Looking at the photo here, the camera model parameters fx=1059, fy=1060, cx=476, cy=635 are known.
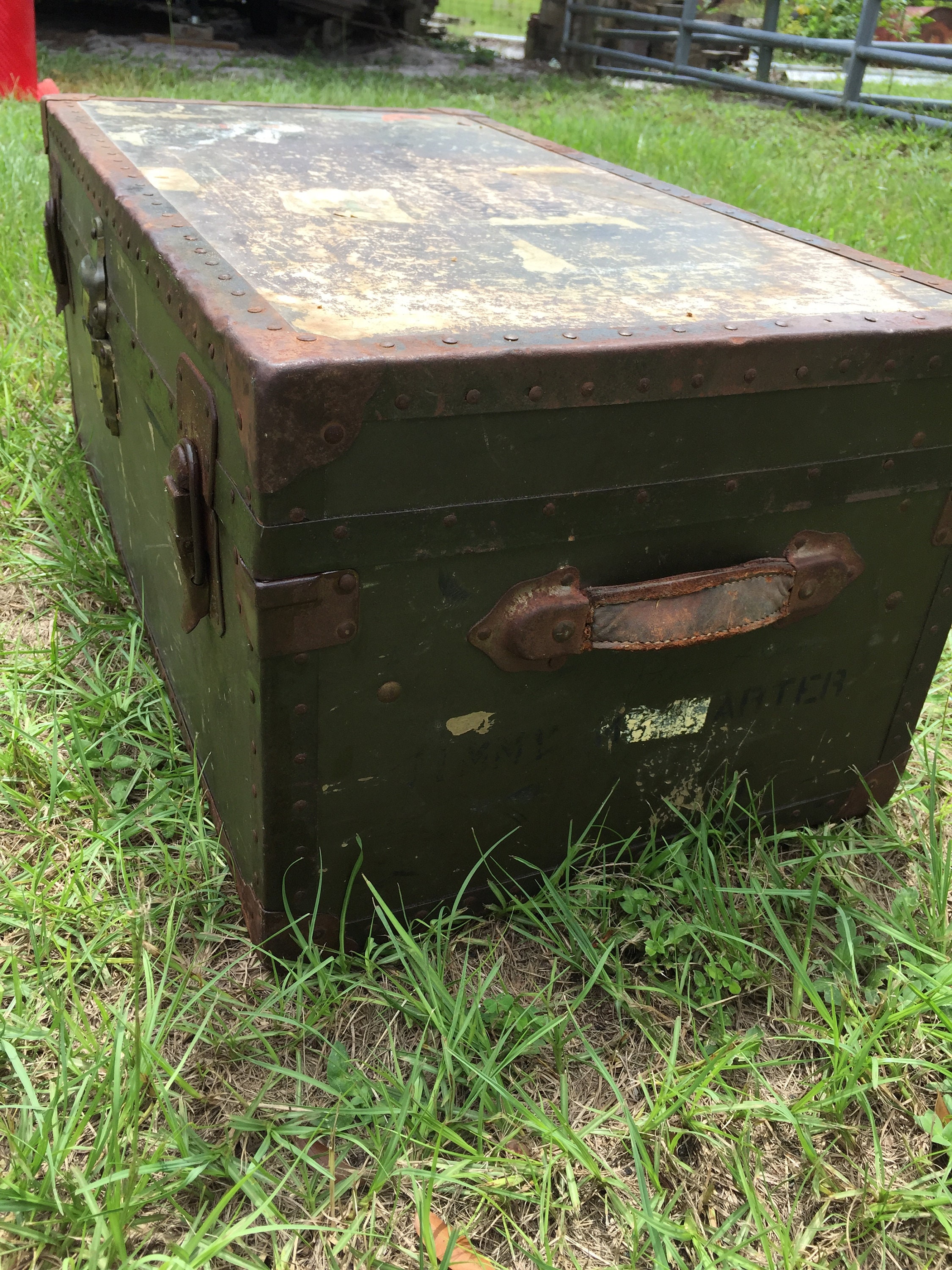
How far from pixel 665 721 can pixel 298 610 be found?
Result: 1.95 ft

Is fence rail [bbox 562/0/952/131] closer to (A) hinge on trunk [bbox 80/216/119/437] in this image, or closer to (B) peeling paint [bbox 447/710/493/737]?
(A) hinge on trunk [bbox 80/216/119/437]

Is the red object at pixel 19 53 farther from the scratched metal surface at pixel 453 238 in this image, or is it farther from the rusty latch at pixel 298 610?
the rusty latch at pixel 298 610

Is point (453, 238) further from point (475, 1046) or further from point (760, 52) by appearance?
point (760, 52)

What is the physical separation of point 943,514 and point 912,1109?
2.65 feet

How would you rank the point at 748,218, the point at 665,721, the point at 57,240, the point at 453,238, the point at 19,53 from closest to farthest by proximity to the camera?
1. the point at 665,721
2. the point at 453,238
3. the point at 748,218
4. the point at 57,240
5. the point at 19,53

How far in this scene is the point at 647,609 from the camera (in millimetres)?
1338

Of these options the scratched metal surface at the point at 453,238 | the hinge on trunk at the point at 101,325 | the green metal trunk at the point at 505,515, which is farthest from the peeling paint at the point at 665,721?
the hinge on trunk at the point at 101,325

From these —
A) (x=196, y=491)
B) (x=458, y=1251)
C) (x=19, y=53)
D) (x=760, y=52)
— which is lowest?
(x=458, y=1251)

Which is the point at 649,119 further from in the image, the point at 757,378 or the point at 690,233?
the point at 757,378

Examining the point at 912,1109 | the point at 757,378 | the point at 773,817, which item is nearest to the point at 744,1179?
the point at 912,1109

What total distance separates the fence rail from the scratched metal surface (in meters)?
4.56

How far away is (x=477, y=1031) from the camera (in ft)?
4.31

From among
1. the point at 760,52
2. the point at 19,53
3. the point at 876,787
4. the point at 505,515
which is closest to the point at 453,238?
the point at 505,515

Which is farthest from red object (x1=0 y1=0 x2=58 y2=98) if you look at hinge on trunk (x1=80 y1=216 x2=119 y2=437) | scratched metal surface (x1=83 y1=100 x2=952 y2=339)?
hinge on trunk (x1=80 y1=216 x2=119 y2=437)
